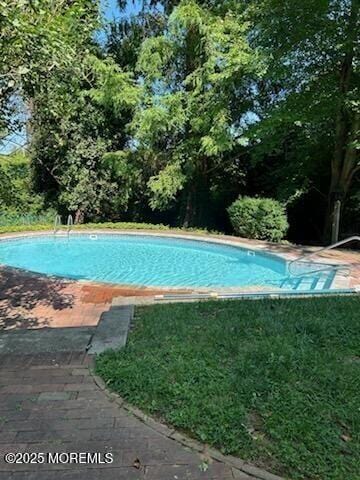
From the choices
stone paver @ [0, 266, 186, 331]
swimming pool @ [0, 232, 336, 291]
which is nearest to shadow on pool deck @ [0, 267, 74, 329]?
stone paver @ [0, 266, 186, 331]

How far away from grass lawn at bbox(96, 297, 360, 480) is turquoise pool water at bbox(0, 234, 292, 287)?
411cm

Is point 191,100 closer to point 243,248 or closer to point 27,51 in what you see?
point 243,248

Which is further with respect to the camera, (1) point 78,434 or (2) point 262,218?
(2) point 262,218

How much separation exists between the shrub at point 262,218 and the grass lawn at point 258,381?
24.6 feet

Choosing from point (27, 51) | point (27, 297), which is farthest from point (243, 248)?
point (27, 51)

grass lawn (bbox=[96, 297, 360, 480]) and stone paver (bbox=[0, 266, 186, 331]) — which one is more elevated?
grass lawn (bbox=[96, 297, 360, 480])

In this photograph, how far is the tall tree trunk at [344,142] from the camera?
10055 mm

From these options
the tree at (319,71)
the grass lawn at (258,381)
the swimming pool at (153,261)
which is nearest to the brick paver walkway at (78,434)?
the grass lawn at (258,381)

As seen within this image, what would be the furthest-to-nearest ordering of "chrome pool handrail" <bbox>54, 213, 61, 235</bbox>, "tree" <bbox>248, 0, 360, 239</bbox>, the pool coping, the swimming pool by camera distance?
"chrome pool handrail" <bbox>54, 213, 61, 235</bbox>, "tree" <bbox>248, 0, 360, 239</bbox>, the swimming pool, the pool coping

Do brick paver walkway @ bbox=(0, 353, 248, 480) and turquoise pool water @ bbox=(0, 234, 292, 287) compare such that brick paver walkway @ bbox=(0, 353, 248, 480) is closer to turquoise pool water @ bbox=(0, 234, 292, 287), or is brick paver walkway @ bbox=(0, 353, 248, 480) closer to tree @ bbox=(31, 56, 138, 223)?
turquoise pool water @ bbox=(0, 234, 292, 287)

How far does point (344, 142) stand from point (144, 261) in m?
6.59

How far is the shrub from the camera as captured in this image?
1180 centimetres

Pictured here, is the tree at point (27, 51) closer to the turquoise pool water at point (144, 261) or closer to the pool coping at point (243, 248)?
the pool coping at point (243, 248)

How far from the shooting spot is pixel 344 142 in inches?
455
